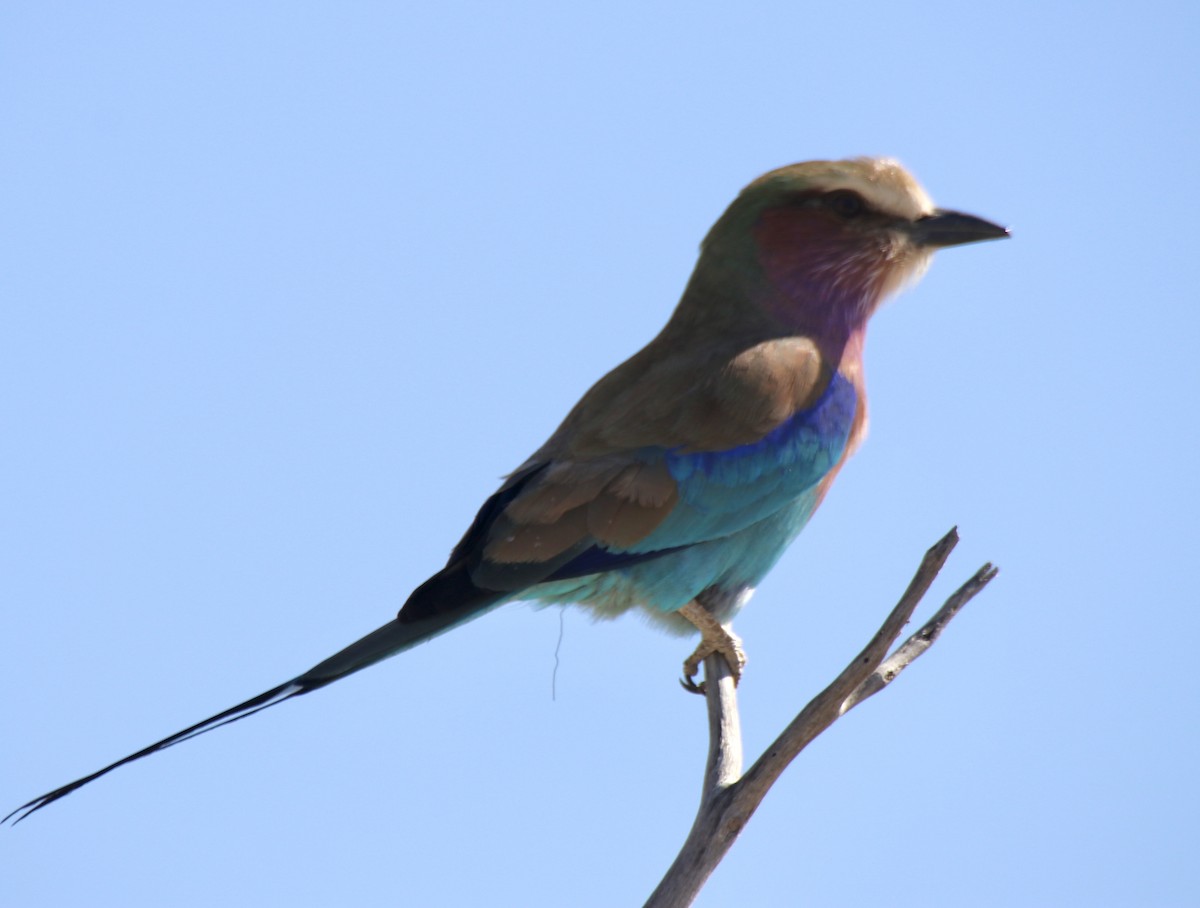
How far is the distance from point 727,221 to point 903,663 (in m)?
1.27

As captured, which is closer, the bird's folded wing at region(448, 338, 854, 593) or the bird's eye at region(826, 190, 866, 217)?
the bird's folded wing at region(448, 338, 854, 593)

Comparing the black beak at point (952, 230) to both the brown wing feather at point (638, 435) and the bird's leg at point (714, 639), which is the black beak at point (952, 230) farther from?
the bird's leg at point (714, 639)

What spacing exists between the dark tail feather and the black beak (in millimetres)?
1410

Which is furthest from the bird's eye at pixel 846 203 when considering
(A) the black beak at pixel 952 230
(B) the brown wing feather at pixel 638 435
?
(B) the brown wing feather at pixel 638 435

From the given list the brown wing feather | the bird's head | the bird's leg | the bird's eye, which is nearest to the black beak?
the bird's head

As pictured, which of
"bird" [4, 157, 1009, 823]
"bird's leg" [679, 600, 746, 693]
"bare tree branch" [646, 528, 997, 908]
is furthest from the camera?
"bird's leg" [679, 600, 746, 693]

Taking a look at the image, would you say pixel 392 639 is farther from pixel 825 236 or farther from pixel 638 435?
pixel 825 236

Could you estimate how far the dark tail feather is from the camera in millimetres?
2910

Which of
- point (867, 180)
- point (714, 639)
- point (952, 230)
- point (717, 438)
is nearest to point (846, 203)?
point (867, 180)

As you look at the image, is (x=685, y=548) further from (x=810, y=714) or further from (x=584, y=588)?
(x=810, y=714)

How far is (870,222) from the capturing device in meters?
3.65

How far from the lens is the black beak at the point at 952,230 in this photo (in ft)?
12.1

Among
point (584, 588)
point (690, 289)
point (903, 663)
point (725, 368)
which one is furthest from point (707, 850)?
point (690, 289)

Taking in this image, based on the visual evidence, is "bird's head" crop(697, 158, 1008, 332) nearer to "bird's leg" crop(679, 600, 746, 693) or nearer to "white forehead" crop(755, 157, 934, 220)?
"white forehead" crop(755, 157, 934, 220)
